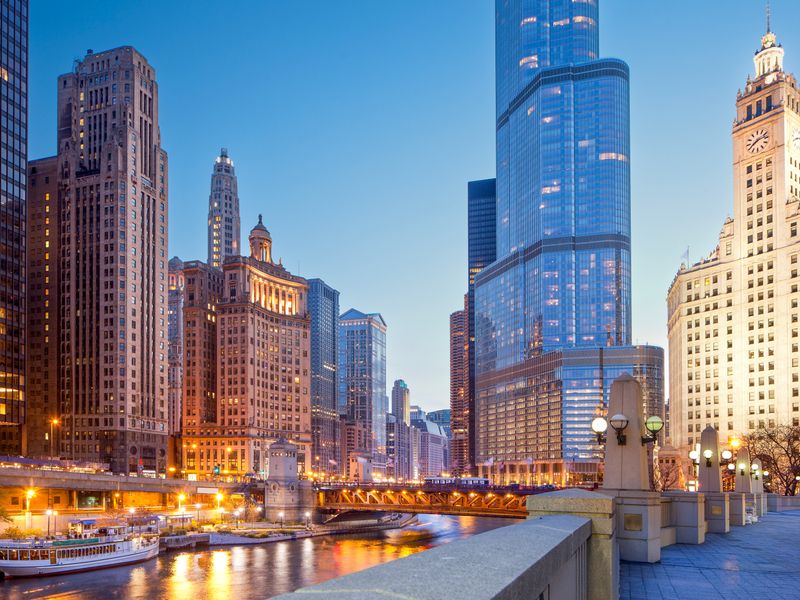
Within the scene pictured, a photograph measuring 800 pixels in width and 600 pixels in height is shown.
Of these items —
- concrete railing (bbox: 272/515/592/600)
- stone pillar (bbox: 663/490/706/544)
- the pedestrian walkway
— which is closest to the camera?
concrete railing (bbox: 272/515/592/600)

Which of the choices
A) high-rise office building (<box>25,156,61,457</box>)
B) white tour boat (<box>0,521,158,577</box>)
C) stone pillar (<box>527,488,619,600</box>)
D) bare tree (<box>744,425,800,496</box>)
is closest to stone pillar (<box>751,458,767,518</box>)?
bare tree (<box>744,425,800,496</box>)

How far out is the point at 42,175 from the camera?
17088cm

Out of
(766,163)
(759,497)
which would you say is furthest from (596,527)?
(766,163)

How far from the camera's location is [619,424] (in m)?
20.8

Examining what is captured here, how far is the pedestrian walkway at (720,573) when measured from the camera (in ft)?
51.8

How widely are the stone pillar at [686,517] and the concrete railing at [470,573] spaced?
65.6ft

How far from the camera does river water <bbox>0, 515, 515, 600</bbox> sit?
6500 centimetres

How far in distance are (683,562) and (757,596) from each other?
5.17 meters

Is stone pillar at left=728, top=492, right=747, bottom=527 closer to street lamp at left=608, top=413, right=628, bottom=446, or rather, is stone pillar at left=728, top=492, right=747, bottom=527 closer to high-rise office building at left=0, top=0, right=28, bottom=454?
street lamp at left=608, top=413, right=628, bottom=446

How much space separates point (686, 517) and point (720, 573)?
7.78 metres

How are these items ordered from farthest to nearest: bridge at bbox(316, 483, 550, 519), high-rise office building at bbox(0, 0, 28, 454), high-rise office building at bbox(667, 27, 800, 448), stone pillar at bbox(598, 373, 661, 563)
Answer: high-rise office building at bbox(667, 27, 800, 448) → high-rise office building at bbox(0, 0, 28, 454) → bridge at bbox(316, 483, 550, 519) → stone pillar at bbox(598, 373, 661, 563)

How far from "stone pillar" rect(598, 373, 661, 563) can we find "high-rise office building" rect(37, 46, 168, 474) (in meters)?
148

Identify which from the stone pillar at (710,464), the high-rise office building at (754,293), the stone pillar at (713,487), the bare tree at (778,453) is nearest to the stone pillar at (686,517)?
the stone pillar at (713,487)

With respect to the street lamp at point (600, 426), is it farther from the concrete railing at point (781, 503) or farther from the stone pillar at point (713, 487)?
the concrete railing at point (781, 503)
